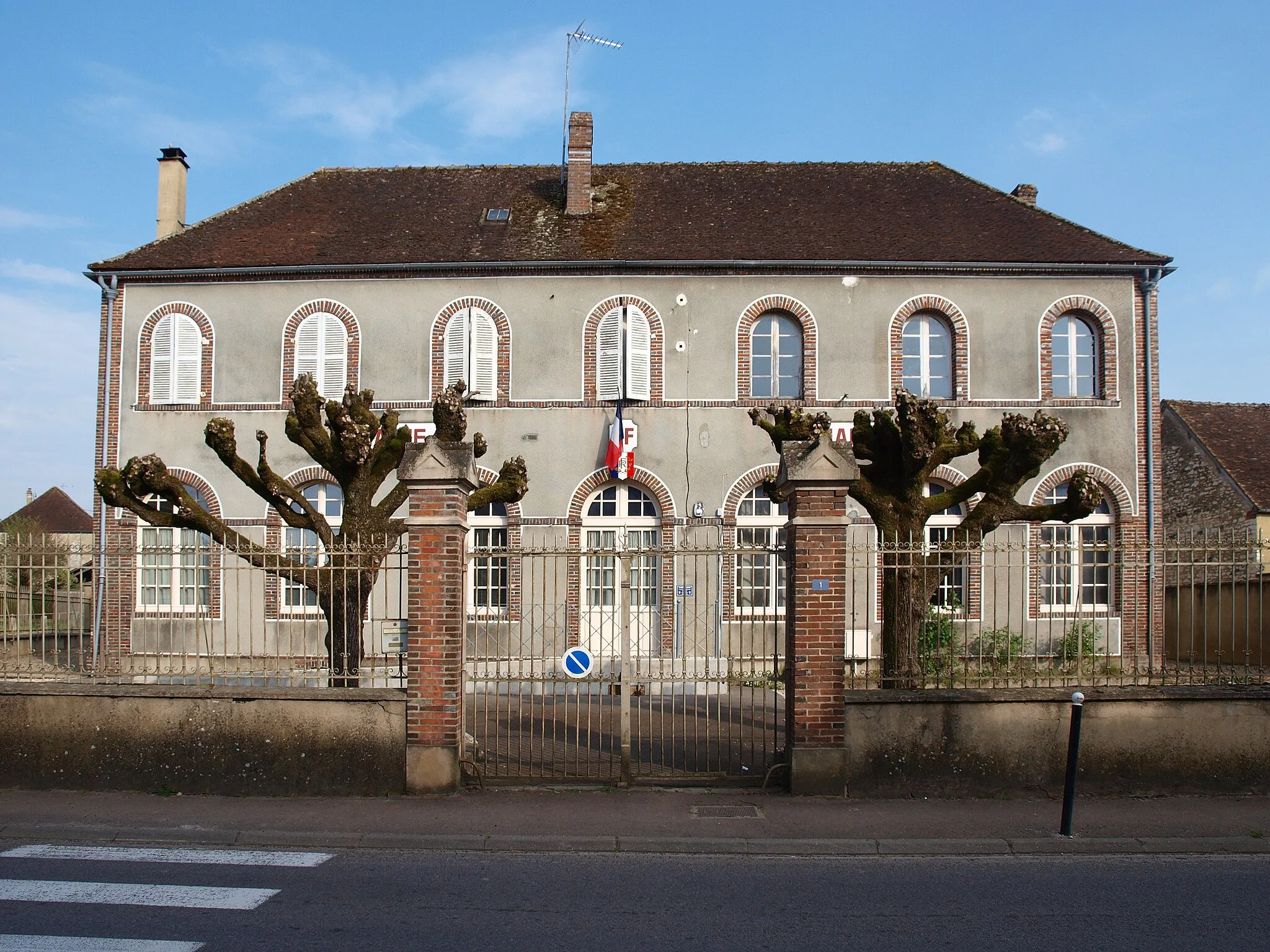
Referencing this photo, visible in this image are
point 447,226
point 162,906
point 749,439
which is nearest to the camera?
point 162,906

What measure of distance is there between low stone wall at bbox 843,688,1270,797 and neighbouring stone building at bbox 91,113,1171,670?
959 cm

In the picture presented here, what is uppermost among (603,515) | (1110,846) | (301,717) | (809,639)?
(603,515)

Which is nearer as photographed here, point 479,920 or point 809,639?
point 479,920

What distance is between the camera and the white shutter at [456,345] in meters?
19.3

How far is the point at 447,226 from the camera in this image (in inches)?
810

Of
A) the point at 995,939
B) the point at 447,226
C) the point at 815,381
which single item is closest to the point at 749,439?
the point at 815,381

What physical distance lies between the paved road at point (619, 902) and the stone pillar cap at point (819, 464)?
3055 mm

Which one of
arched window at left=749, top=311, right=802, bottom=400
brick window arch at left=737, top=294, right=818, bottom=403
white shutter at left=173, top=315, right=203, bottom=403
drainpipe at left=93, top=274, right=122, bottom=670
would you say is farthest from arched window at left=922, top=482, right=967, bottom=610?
drainpipe at left=93, top=274, right=122, bottom=670

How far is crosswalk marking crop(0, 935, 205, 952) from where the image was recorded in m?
5.41

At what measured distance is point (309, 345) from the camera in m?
19.5

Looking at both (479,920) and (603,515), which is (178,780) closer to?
(479,920)

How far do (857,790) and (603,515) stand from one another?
35.0 ft

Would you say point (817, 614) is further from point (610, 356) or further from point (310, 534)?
point (310, 534)

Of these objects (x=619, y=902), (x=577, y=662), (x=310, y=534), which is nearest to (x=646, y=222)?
(x=310, y=534)
